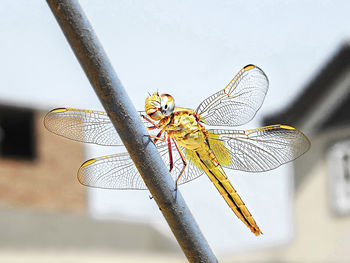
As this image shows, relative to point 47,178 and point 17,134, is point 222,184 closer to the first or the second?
point 47,178

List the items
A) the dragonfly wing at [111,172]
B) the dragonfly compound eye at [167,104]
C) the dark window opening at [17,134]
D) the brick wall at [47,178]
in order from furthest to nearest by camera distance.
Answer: the brick wall at [47,178] < the dark window opening at [17,134] < the dragonfly wing at [111,172] < the dragonfly compound eye at [167,104]

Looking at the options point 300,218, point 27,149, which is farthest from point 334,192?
point 27,149

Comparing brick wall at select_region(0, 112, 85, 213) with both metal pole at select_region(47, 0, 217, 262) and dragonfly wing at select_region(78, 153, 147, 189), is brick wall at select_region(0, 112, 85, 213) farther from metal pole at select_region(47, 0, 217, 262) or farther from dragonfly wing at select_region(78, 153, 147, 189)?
metal pole at select_region(47, 0, 217, 262)

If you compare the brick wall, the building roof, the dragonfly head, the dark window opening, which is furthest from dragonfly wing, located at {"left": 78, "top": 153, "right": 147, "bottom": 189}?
the brick wall

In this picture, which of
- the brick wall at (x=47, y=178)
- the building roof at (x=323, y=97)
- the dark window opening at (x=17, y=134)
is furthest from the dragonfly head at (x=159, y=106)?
the brick wall at (x=47, y=178)

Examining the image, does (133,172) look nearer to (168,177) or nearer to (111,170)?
(111,170)

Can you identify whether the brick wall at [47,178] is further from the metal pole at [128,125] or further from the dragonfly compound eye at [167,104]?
the metal pole at [128,125]
